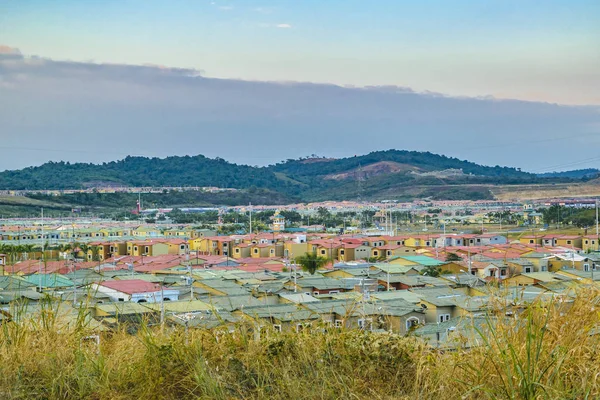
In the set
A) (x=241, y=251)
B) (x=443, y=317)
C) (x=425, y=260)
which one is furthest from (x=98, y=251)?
(x=443, y=317)

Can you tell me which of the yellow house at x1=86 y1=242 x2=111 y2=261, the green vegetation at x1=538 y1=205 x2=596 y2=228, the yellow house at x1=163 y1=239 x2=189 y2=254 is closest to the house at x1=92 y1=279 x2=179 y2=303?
the yellow house at x1=86 y1=242 x2=111 y2=261

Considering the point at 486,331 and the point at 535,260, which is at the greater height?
the point at 486,331

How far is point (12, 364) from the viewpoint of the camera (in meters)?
3.13

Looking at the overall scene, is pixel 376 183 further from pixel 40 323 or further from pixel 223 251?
pixel 40 323

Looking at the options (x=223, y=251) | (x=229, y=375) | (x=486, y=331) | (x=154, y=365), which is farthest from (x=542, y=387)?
(x=223, y=251)

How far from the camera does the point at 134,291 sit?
14828 millimetres

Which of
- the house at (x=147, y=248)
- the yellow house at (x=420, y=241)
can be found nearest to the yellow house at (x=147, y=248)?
the house at (x=147, y=248)

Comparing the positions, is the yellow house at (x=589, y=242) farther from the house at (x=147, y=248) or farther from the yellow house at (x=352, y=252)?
the house at (x=147, y=248)

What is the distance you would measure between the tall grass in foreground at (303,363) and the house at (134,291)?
11.0m

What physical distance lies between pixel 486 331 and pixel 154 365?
1.31 m

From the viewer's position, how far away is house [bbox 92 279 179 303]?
14.5 metres

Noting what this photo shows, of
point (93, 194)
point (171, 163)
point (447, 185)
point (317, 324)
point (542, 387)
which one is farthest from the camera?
point (171, 163)

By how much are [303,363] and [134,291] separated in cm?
1216

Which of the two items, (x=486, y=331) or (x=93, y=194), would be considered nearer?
(x=486, y=331)
